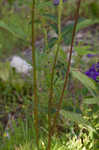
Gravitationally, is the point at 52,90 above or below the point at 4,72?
above

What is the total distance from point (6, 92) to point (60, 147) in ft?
4.05

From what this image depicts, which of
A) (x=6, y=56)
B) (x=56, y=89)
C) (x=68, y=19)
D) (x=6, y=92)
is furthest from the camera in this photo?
(x=68, y=19)

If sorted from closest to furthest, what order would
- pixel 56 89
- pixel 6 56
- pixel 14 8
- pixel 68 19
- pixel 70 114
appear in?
1. pixel 70 114
2. pixel 56 89
3. pixel 6 56
4. pixel 68 19
5. pixel 14 8

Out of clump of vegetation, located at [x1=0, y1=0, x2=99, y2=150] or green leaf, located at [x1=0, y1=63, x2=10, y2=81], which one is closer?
clump of vegetation, located at [x1=0, y1=0, x2=99, y2=150]

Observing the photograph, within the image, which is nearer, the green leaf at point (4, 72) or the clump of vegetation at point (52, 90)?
the clump of vegetation at point (52, 90)

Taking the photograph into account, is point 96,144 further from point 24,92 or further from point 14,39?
point 14,39

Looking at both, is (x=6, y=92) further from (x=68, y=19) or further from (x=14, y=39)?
(x=68, y=19)

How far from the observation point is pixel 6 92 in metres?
2.24

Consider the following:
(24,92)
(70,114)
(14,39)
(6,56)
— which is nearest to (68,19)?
(14,39)

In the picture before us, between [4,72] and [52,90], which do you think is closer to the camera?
[52,90]

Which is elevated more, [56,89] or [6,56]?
[56,89]

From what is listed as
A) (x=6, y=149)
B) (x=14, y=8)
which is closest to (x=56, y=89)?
(x=6, y=149)

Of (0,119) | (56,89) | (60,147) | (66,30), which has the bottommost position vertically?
(0,119)

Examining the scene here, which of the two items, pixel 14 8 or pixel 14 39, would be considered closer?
pixel 14 39
